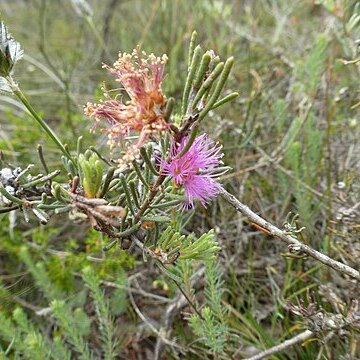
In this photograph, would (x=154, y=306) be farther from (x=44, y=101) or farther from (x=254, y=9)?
(x=254, y=9)

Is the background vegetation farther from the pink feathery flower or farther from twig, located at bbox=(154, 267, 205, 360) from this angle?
the pink feathery flower

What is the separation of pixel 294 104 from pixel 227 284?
933 millimetres

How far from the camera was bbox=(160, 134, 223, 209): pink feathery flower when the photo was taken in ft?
2.68

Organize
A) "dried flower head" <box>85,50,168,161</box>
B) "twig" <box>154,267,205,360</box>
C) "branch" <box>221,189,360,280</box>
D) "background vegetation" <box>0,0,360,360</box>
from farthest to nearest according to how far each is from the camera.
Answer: "twig" <box>154,267,205,360</box>, "background vegetation" <box>0,0,360,360</box>, "branch" <box>221,189,360,280</box>, "dried flower head" <box>85,50,168,161</box>

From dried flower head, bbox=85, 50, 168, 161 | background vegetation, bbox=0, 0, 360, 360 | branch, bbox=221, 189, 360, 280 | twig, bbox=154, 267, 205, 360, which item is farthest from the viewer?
twig, bbox=154, 267, 205, 360

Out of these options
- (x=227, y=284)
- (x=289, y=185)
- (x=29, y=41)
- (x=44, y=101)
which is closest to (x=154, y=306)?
(x=227, y=284)

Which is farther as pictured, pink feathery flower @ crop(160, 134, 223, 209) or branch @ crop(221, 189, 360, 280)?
branch @ crop(221, 189, 360, 280)

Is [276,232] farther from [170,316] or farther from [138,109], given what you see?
[170,316]

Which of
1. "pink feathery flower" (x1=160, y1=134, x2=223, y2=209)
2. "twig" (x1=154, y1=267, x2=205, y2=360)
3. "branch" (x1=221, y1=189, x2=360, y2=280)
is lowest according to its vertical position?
"twig" (x1=154, y1=267, x2=205, y2=360)

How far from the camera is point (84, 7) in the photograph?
7.18 ft

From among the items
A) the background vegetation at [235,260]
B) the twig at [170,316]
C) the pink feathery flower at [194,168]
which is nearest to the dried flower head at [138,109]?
the pink feathery flower at [194,168]

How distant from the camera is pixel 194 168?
0.86 meters

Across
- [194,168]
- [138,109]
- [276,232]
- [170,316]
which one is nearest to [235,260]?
[170,316]

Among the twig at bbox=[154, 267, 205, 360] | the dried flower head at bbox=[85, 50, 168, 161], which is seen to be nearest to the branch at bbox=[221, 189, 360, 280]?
the dried flower head at bbox=[85, 50, 168, 161]
